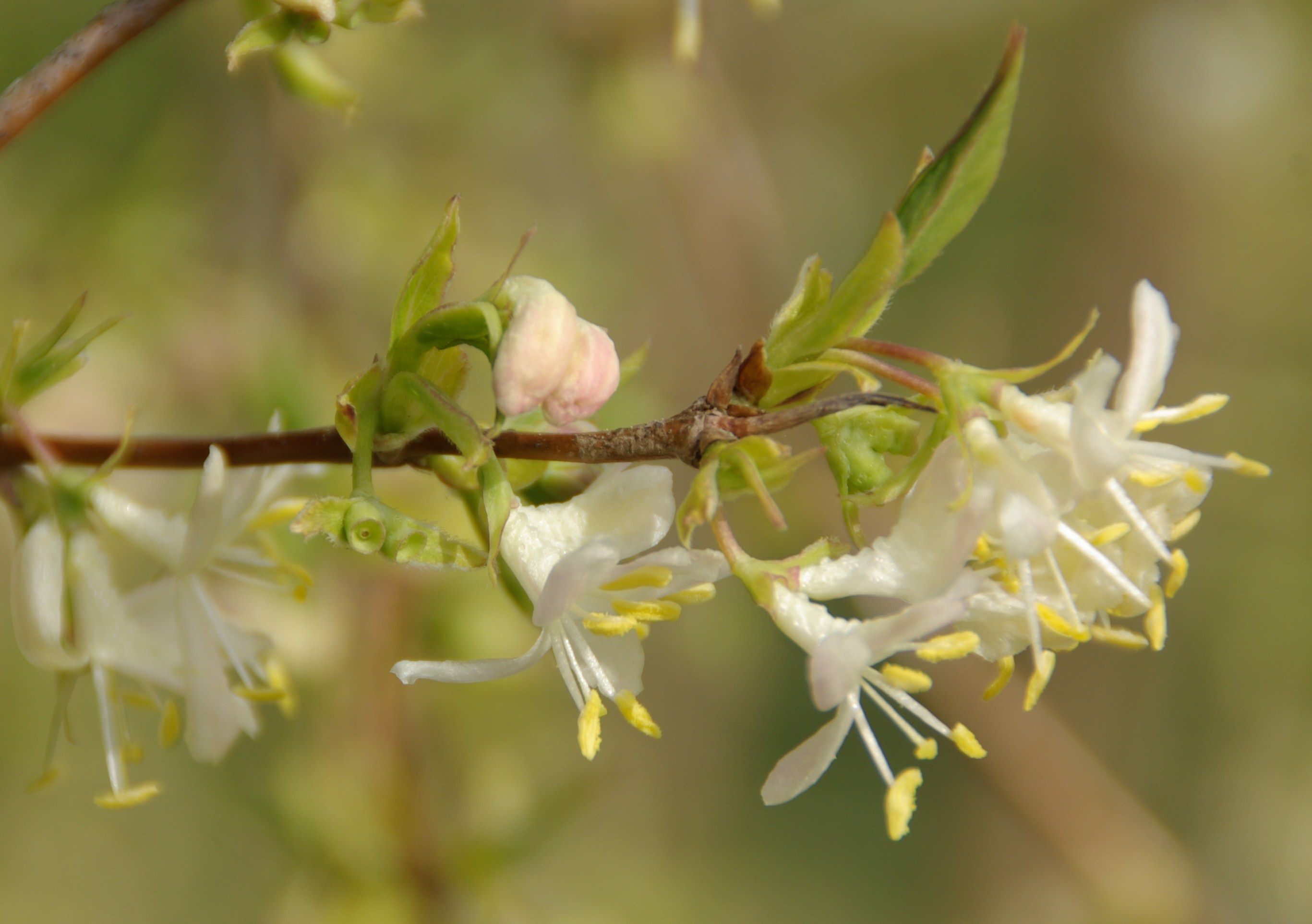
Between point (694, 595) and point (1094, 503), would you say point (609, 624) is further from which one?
point (1094, 503)

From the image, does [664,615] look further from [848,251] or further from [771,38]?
[771,38]

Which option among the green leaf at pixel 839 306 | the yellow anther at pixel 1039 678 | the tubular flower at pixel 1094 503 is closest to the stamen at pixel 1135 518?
the tubular flower at pixel 1094 503

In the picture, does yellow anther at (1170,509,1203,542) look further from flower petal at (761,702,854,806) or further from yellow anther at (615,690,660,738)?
yellow anther at (615,690,660,738)

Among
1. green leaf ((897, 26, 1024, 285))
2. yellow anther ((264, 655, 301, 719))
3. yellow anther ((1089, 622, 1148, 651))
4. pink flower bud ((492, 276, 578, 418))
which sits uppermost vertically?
green leaf ((897, 26, 1024, 285))

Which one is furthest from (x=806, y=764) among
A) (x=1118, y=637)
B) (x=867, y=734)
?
(x=1118, y=637)

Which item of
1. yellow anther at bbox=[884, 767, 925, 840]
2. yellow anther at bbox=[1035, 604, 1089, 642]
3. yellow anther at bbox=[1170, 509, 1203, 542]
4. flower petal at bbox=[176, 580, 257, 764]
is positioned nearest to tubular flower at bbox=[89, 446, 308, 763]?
flower petal at bbox=[176, 580, 257, 764]

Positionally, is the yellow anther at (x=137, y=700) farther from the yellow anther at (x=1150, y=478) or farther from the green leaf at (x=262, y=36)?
the yellow anther at (x=1150, y=478)
